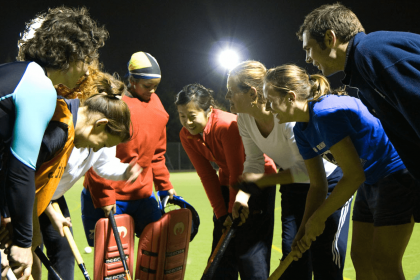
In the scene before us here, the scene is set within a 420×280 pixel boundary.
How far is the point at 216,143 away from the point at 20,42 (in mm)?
1409

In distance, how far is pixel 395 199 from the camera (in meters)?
2.00

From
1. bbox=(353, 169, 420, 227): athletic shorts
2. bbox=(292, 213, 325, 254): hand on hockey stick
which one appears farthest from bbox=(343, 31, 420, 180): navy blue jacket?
bbox=(292, 213, 325, 254): hand on hockey stick

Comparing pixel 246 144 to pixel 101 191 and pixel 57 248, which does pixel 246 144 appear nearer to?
pixel 101 191

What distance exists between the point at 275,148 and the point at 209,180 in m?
0.63

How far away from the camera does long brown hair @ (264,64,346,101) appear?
211cm

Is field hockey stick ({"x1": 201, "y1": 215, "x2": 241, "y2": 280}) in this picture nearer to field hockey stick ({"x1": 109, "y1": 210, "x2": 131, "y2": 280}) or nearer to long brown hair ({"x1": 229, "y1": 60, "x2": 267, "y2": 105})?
field hockey stick ({"x1": 109, "y1": 210, "x2": 131, "y2": 280})

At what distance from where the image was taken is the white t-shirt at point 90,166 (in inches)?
92.7

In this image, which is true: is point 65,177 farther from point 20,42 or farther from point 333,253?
point 333,253

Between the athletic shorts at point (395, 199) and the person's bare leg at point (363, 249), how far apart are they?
27cm

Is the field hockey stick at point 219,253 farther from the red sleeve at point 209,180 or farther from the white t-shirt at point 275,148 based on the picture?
the white t-shirt at point 275,148

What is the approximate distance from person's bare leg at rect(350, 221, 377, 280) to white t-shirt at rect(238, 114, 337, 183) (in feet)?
1.27

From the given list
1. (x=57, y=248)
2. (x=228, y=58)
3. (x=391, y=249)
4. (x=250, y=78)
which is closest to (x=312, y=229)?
(x=391, y=249)

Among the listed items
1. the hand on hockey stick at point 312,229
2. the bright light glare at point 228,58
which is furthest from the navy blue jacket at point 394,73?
the bright light glare at point 228,58

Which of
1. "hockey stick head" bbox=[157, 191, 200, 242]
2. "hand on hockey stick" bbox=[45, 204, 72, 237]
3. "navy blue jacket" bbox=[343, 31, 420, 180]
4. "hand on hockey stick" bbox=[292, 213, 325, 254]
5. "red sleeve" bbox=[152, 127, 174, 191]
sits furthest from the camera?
"red sleeve" bbox=[152, 127, 174, 191]
